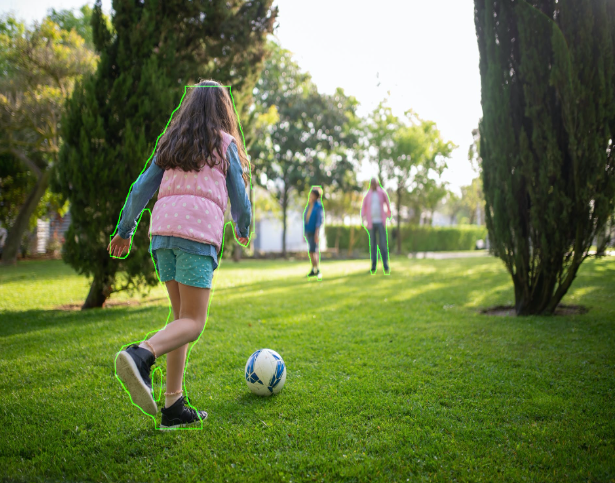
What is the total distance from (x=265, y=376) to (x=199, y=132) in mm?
1792

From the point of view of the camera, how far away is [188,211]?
2.44m

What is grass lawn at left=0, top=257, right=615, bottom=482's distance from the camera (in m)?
2.19

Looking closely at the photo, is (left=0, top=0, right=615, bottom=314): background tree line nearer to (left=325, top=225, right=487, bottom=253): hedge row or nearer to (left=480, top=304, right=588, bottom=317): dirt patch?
(left=480, top=304, right=588, bottom=317): dirt patch

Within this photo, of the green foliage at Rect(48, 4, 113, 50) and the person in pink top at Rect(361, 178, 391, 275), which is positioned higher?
the green foliage at Rect(48, 4, 113, 50)

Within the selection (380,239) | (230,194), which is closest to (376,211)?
(380,239)

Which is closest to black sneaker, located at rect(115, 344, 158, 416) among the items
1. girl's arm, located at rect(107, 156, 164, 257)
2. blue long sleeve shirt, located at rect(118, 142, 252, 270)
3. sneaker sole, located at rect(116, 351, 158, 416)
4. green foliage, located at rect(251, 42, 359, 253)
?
sneaker sole, located at rect(116, 351, 158, 416)

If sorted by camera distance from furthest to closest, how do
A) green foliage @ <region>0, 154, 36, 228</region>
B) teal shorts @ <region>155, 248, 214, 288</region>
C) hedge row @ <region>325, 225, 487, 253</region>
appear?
hedge row @ <region>325, 225, 487, 253</region>, green foliage @ <region>0, 154, 36, 228</region>, teal shorts @ <region>155, 248, 214, 288</region>

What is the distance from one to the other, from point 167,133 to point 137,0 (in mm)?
5272

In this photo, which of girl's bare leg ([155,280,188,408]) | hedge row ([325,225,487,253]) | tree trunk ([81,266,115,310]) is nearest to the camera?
girl's bare leg ([155,280,188,408])

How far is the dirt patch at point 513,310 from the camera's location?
19.5 ft

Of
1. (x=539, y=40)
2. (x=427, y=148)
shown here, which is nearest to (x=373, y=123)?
(x=427, y=148)

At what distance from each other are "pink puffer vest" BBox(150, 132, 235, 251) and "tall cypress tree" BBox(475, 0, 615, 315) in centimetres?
438

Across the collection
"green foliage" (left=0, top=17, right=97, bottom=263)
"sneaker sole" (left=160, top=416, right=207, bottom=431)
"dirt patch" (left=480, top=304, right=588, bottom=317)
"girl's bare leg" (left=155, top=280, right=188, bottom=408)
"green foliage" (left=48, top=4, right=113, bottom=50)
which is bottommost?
"sneaker sole" (left=160, top=416, right=207, bottom=431)

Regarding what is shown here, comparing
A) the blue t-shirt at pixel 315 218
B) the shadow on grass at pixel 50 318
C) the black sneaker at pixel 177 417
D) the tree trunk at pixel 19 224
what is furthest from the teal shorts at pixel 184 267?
the tree trunk at pixel 19 224
